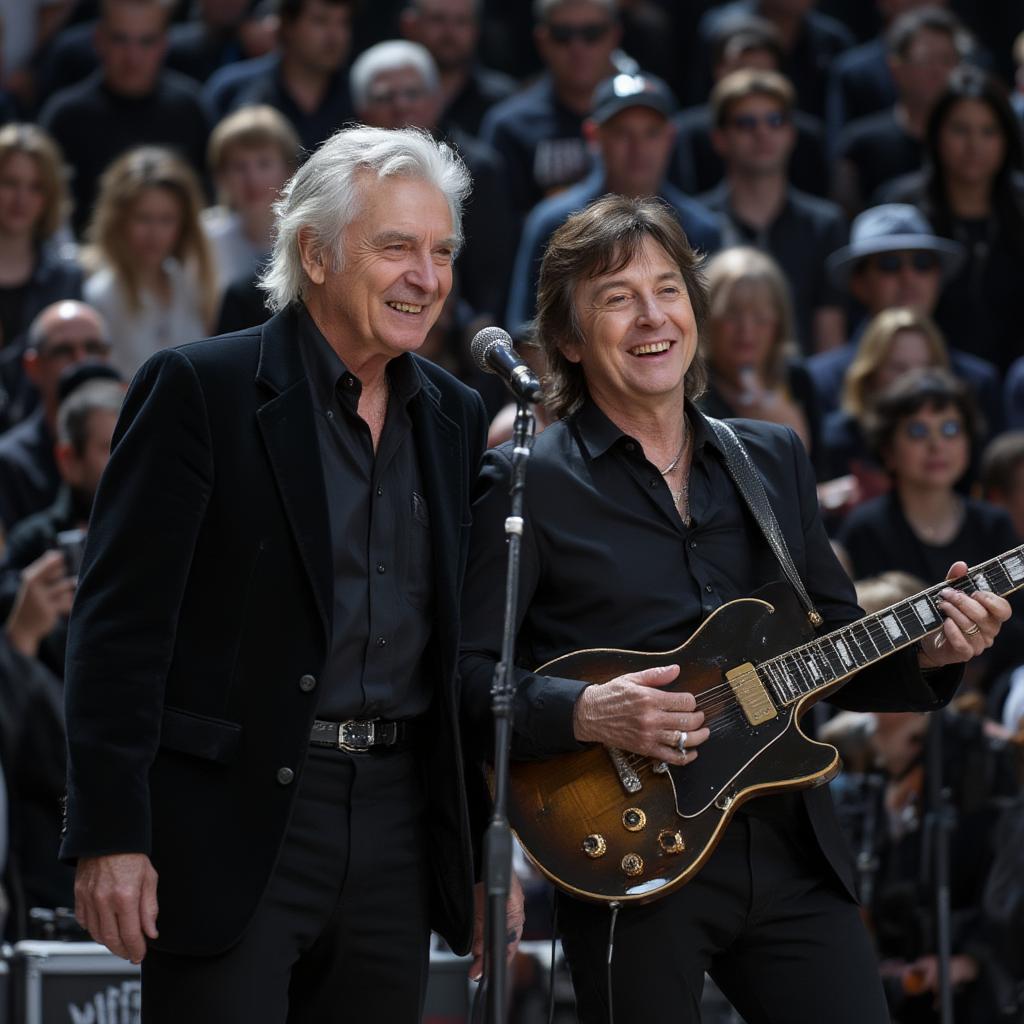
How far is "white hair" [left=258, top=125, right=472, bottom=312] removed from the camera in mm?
3756

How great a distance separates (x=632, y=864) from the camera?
379cm

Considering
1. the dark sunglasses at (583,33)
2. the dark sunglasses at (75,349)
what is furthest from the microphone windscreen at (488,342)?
the dark sunglasses at (583,33)

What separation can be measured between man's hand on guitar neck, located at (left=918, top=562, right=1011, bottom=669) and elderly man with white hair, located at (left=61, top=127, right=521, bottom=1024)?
0.99 meters

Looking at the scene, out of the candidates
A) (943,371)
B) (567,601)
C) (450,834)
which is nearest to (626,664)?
(567,601)

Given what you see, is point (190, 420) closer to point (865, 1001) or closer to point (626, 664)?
point (626, 664)

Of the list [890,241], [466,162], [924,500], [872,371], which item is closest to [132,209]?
[466,162]

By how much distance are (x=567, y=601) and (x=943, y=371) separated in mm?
4658

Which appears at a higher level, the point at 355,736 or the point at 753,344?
the point at 753,344

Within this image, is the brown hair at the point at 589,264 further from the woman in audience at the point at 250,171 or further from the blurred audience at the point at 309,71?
the blurred audience at the point at 309,71

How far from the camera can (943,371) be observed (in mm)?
8250

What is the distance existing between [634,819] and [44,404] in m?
4.91

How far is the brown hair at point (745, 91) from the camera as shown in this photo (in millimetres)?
9289

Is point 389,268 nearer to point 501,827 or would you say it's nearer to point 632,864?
point 501,827

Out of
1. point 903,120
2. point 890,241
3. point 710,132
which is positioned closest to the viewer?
point 890,241
